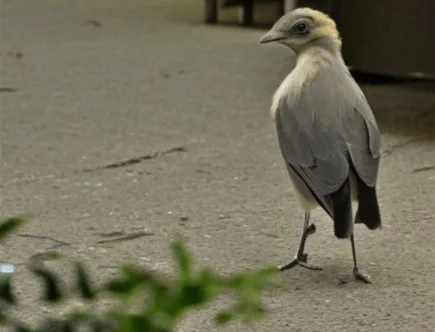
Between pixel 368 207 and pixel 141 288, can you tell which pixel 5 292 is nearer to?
pixel 141 288

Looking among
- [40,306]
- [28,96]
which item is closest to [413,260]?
[40,306]

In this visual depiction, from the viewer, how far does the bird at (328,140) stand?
1.74 meters

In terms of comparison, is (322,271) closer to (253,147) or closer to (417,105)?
(253,147)

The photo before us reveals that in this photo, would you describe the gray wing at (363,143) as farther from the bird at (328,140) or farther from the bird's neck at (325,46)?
the bird's neck at (325,46)

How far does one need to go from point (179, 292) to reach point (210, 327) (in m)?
1.29

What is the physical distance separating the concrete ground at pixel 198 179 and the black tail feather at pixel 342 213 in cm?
13

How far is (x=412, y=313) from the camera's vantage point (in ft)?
5.48

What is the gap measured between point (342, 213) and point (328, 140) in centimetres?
14

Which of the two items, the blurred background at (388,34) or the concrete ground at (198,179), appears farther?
the blurred background at (388,34)

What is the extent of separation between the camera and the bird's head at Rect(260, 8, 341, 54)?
6.36ft

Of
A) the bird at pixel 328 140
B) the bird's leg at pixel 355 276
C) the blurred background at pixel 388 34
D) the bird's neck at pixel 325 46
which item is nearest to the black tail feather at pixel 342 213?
the bird at pixel 328 140

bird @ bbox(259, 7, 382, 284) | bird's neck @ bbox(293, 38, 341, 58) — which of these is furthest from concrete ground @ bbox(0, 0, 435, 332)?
bird's neck @ bbox(293, 38, 341, 58)

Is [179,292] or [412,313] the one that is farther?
[412,313]

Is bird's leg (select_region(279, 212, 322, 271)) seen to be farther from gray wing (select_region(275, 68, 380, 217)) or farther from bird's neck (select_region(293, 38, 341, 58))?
bird's neck (select_region(293, 38, 341, 58))
